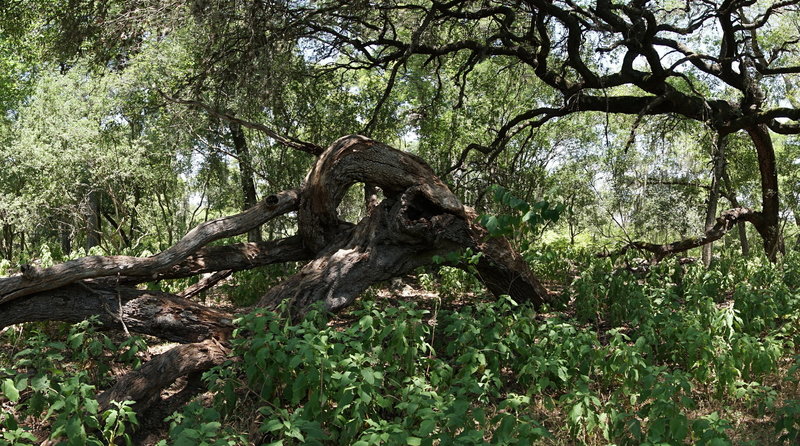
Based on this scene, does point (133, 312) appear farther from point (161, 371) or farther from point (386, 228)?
point (386, 228)

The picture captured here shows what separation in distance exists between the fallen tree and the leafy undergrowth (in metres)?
0.52

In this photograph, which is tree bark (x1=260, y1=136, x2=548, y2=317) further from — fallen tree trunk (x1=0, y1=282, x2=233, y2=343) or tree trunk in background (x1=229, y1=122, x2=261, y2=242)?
tree trunk in background (x1=229, y1=122, x2=261, y2=242)

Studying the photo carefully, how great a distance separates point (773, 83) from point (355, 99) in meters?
9.69

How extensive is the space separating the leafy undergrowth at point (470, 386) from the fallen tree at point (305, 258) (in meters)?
0.52

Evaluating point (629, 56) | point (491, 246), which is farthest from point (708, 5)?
point (491, 246)

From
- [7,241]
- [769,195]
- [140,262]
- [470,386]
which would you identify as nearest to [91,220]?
[7,241]

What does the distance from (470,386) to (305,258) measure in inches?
151

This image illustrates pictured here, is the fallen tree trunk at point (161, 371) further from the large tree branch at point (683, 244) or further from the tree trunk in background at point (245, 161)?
the large tree branch at point (683, 244)

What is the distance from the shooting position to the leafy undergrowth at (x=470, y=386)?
9.71 ft

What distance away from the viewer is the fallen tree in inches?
193

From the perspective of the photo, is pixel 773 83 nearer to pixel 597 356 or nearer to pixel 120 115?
pixel 597 356

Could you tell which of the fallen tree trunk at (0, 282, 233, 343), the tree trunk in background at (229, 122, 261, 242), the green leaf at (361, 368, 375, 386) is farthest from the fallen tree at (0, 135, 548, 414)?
the tree trunk in background at (229, 122, 261, 242)

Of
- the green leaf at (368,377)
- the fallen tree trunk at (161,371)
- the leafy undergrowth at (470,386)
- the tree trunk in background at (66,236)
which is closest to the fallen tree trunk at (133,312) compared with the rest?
the fallen tree trunk at (161,371)

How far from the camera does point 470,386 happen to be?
331 cm
